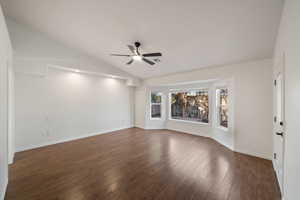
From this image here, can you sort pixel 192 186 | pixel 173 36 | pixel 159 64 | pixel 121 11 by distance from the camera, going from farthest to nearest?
pixel 159 64, pixel 173 36, pixel 121 11, pixel 192 186

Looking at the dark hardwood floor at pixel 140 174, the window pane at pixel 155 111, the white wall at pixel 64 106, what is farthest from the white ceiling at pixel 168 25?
the window pane at pixel 155 111

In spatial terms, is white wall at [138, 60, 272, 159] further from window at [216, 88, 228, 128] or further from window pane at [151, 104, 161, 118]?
window pane at [151, 104, 161, 118]

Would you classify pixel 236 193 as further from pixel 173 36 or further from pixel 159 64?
pixel 159 64

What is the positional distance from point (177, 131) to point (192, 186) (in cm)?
370

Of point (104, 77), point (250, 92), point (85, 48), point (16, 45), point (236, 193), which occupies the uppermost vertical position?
point (85, 48)

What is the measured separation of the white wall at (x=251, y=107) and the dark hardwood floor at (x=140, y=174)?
33 cm

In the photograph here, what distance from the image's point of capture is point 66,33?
11.8 ft

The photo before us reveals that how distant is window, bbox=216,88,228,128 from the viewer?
4.04 m

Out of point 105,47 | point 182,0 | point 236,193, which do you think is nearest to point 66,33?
point 105,47

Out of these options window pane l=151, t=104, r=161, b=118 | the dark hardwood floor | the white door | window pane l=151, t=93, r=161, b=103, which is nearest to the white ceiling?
the white door

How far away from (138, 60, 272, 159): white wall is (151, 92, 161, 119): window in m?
3.06

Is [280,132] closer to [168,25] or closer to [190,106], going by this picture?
[168,25]

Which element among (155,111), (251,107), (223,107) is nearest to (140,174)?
(251,107)

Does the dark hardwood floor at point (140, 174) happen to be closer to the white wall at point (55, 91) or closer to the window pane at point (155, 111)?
the white wall at point (55, 91)
